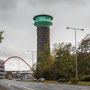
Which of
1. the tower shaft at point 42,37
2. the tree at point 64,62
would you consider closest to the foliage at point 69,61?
the tree at point 64,62

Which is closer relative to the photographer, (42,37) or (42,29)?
(42,29)

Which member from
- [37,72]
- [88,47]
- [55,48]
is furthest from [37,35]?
A: [88,47]

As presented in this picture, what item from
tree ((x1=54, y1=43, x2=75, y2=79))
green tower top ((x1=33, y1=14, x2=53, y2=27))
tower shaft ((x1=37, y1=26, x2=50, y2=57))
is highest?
green tower top ((x1=33, y1=14, x2=53, y2=27))

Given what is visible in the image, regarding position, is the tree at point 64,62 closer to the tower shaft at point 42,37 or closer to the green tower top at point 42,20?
the tower shaft at point 42,37

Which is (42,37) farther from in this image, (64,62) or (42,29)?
(64,62)

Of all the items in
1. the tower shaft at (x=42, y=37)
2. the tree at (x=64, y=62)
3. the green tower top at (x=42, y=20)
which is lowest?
the tree at (x=64, y=62)

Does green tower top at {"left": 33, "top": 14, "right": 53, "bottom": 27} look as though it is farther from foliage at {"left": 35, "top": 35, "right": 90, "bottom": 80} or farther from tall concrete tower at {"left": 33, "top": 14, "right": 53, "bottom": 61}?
foliage at {"left": 35, "top": 35, "right": 90, "bottom": 80}

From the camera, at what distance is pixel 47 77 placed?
80.9 m

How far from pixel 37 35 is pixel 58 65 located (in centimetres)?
6423

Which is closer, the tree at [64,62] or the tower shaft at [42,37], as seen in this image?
the tree at [64,62]

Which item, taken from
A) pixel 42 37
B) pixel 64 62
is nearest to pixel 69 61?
pixel 64 62

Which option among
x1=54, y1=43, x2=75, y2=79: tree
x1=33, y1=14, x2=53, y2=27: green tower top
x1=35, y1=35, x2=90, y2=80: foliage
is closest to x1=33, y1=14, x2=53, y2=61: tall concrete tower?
x1=33, y1=14, x2=53, y2=27: green tower top

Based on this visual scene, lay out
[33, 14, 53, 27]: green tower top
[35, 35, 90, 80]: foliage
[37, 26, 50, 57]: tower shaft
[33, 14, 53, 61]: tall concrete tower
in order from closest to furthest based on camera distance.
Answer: [35, 35, 90, 80]: foliage → [33, 14, 53, 27]: green tower top → [33, 14, 53, 61]: tall concrete tower → [37, 26, 50, 57]: tower shaft

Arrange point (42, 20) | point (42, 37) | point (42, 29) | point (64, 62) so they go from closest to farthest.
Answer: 1. point (64, 62)
2. point (42, 20)
3. point (42, 29)
4. point (42, 37)
